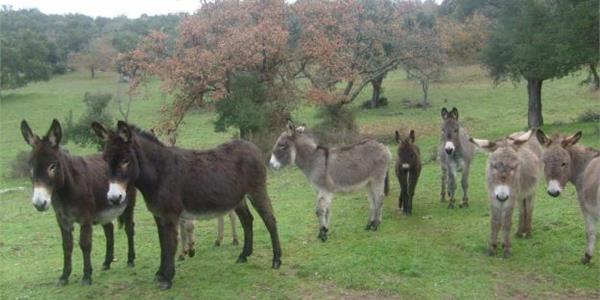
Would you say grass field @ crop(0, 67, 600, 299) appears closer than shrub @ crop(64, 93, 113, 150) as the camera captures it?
Yes

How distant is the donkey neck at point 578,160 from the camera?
7.89 m

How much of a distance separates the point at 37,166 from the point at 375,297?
15.0ft

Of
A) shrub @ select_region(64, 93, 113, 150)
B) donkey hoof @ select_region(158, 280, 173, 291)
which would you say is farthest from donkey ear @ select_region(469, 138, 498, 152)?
shrub @ select_region(64, 93, 113, 150)

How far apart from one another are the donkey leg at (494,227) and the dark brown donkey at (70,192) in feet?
17.2

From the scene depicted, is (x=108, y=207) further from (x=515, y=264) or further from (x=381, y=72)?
(x=381, y=72)

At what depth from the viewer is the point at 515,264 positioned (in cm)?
786

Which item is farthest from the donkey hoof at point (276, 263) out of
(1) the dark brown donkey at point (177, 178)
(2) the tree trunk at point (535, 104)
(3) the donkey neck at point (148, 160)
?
(2) the tree trunk at point (535, 104)

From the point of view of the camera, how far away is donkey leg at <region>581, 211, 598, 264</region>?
7402 millimetres

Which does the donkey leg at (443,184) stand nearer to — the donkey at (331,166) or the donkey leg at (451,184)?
the donkey leg at (451,184)

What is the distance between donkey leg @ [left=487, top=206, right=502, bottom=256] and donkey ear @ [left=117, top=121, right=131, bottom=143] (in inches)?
207

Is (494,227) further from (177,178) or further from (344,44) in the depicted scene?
(344,44)

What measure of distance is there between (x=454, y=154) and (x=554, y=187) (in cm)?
437

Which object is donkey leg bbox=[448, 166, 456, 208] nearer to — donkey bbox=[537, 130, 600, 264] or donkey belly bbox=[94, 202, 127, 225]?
donkey bbox=[537, 130, 600, 264]

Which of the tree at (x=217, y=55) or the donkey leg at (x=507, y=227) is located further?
the tree at (x=217, y=55)
